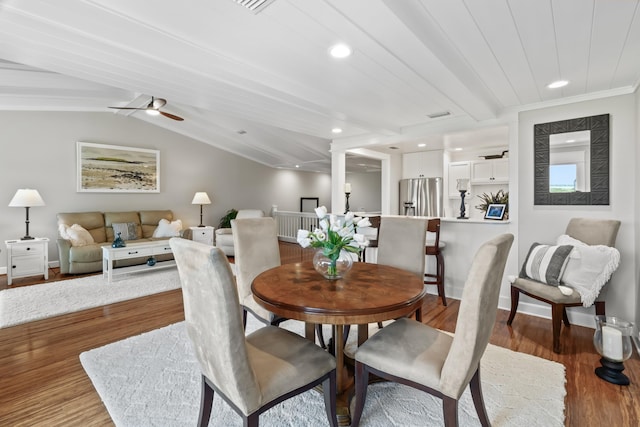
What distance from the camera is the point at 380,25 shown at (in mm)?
1640

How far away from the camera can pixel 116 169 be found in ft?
19.3

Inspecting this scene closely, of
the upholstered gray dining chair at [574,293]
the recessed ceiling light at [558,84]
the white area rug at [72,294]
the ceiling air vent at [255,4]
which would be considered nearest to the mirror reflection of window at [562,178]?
the upholstered gray dining chair at [574,293]

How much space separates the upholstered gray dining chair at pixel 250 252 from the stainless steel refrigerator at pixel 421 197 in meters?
3.66

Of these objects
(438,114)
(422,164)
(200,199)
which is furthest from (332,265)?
(200,199)

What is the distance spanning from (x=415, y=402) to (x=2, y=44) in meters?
3.60

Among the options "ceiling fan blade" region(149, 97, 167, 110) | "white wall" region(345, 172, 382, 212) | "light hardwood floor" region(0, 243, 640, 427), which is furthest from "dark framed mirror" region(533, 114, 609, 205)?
"white wall" region(345, 172, 382, 212)

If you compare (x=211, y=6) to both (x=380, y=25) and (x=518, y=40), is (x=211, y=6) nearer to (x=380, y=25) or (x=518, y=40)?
(x=380, y=25)

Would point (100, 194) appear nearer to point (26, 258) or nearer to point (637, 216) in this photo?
point (26, 258)

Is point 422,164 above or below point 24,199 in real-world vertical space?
above

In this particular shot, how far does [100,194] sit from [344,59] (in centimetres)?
575

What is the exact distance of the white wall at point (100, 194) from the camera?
4.87 metres

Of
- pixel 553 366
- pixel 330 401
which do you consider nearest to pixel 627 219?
pixel 553 366

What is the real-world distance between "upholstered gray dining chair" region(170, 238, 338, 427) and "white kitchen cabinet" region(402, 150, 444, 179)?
4.63 metres

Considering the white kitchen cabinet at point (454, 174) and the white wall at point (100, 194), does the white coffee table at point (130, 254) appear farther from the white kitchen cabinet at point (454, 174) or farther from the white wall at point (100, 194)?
the white kitchen cabinet at point (454, 174)
